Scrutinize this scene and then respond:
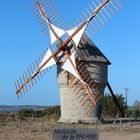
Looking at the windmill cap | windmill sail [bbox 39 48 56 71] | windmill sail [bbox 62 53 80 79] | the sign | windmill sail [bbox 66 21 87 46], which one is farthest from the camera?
windmill sail [bbox 39 48 56 71]

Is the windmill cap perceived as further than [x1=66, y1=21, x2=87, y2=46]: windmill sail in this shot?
Yes

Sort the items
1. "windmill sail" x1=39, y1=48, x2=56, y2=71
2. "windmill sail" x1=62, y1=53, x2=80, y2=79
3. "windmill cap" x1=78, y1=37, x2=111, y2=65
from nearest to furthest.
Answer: "windmill sail" x1=62, y1=53, x2=80, y2=79 < "windmill cap" x1=78, y1=37, x2=111, y2=65 < "windmill sail" x1=39, y1=48, x2=56, y2=71

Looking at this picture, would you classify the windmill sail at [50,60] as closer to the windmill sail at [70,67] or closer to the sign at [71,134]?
A: the windmill sail at [70,67]

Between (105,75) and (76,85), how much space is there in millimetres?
2756

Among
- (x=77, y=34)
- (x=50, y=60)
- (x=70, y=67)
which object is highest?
(x=77, y=34)

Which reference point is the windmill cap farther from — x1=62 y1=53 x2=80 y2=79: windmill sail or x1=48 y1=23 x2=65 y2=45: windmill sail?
x1=48 y1=23 x2=65 y2=45: windmill sail

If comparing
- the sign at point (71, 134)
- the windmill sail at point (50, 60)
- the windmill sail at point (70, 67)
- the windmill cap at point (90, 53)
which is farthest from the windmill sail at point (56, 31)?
the sign at point (71, 134)

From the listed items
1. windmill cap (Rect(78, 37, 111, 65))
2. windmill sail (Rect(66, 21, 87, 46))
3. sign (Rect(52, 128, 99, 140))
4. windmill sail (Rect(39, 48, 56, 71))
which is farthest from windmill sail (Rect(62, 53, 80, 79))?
sign (Rect(52, 128, 99, 140))

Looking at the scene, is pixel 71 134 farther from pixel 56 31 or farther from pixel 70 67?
pixel 56 31

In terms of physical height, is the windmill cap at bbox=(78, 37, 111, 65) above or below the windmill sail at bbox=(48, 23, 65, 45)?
below

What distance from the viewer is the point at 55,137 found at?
11672 millimetres

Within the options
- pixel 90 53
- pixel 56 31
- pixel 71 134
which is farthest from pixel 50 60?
pixel 71 134

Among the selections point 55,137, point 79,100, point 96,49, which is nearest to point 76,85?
point 79,100

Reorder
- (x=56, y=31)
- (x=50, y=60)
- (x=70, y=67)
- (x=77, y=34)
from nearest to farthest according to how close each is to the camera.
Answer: (x=77, y=34)
(x=70, y=67)
(x=50, y=60)
(x=56, y=31)
